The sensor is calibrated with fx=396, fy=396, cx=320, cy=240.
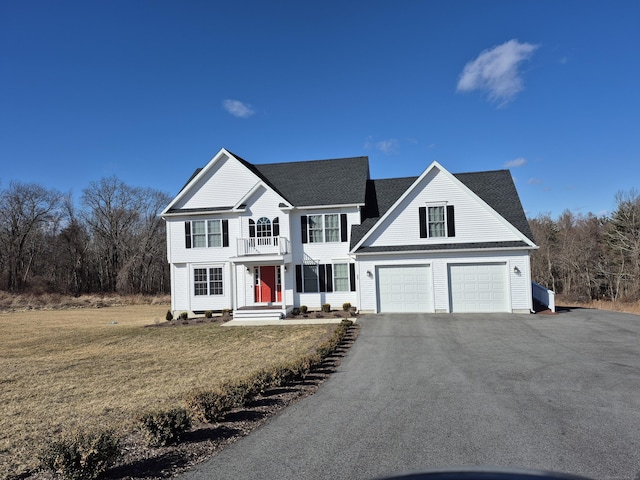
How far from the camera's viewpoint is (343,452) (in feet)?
15.4

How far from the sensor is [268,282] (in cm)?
2161

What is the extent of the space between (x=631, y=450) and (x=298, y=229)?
1798 centimetres

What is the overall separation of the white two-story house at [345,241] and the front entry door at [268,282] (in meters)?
0.05

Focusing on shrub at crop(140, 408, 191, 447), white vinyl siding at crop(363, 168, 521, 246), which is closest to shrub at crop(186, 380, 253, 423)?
shrub at crop(140, 408, 191, 447)

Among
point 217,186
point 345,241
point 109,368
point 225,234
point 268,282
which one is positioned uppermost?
point 217,186

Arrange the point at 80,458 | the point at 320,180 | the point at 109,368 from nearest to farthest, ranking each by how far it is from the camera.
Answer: the point at 80,458 < the point at 109,368 < the point at 320,180

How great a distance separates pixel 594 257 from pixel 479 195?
24.2 m

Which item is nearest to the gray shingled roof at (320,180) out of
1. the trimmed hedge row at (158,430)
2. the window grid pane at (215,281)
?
the window grid pane at (215,281)

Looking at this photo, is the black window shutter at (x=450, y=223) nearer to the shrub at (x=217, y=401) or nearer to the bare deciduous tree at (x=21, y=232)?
the shrub at (x=217, y=401)

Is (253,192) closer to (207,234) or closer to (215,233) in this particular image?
(215,233)

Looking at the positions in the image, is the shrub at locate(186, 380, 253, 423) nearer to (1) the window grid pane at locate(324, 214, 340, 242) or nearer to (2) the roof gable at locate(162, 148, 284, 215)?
(1) the window grid pane at locate(324, 214, 340, 242)

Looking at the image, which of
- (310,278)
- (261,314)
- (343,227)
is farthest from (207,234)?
(343,227)

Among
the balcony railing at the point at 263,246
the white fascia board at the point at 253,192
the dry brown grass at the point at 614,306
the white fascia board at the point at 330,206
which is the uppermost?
the white fascia board at the point at 253,192

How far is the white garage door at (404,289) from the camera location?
61.9 feet
